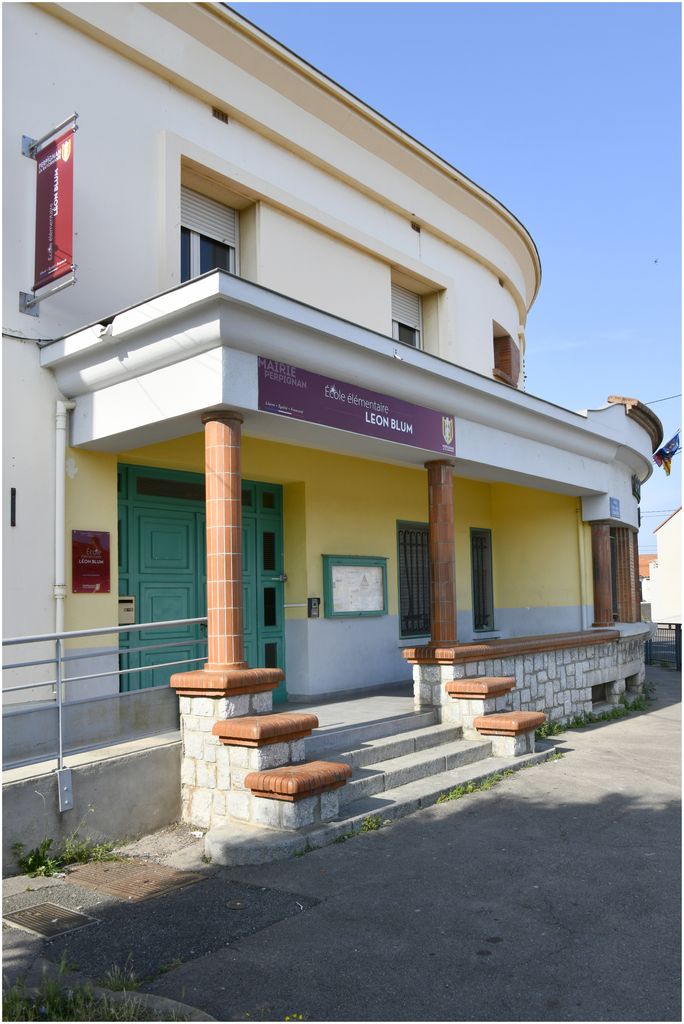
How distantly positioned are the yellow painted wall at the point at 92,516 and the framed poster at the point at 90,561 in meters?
0.05

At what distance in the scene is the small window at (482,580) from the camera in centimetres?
1413

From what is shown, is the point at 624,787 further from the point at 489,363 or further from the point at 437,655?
the point at 489,363

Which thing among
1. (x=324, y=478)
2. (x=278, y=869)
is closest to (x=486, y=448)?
(x=324, y=478)

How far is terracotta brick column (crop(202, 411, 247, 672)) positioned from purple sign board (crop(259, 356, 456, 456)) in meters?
0.44

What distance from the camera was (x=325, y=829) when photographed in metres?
6.05

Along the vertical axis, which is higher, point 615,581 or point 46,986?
point 615,581

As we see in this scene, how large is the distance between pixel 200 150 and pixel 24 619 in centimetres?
530

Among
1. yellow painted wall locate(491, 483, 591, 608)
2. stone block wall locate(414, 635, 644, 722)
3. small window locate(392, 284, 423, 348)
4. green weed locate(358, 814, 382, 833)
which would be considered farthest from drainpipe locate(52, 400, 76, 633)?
yellow painted wall locate(491, 483, 591, 608)

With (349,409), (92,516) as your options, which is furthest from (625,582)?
(92,516)

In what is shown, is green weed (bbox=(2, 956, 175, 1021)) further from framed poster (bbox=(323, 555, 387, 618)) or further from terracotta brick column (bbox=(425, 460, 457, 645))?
framed poster (bbox=(323, 555, 387, 618))

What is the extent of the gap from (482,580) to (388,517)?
3.33 m

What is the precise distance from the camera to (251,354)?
677 cm

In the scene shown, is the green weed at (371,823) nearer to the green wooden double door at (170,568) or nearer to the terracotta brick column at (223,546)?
the terracotta brick column at (223,546)

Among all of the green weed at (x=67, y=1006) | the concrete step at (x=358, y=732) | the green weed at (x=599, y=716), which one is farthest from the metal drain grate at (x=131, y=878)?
the green weed at (x=599, y=716)
